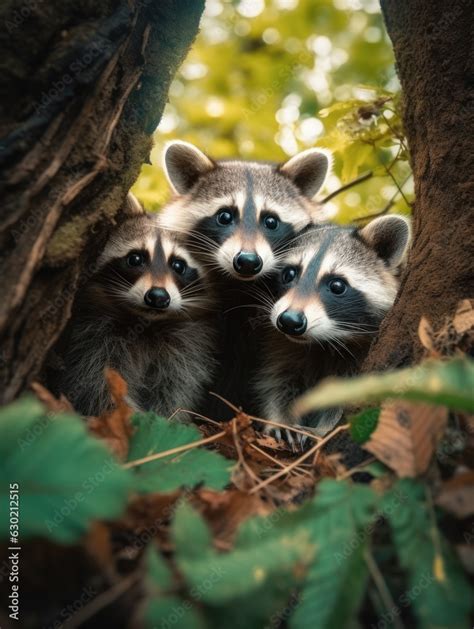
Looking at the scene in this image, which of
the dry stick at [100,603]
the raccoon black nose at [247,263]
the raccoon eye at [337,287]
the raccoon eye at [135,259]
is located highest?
the raccoon eye at [337,287]

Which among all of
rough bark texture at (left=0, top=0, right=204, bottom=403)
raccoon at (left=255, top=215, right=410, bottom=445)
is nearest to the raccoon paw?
raccoon at (left=255, top=215, right=410, bottom=445)

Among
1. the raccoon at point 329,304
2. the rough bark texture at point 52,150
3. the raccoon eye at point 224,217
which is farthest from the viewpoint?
the raccoon eye at point 224,217

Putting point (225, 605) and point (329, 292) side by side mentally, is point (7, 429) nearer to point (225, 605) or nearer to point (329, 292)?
point (225, 605)

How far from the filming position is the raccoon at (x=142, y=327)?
4.34 metres

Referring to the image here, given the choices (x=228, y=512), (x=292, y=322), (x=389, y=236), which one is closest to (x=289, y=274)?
(x=292, y=322)

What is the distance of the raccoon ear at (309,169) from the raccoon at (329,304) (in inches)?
23.7

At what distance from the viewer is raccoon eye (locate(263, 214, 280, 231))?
5.00m

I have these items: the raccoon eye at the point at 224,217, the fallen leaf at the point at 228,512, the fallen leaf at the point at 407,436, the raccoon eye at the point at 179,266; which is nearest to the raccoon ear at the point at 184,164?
the raccoon eye at the point at 224,217

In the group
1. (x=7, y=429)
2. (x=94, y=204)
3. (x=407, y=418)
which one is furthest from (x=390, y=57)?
(x=7, y=429)

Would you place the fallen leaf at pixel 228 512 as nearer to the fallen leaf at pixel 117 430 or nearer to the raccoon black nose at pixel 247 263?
the fallen leaf at pixel 117 430

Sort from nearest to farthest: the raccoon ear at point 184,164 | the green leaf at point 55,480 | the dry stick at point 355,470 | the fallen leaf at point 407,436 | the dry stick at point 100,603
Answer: the green leaf at point 55,480
the dry stick at point 100,603
the fallen leaf at point 407,436
the dry stick at point 355,470
the raccoon ear at point 184,164

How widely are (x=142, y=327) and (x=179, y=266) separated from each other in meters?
0.51

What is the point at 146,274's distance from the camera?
14.5 feet

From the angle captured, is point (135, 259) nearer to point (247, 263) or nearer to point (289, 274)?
point (247, 263)
